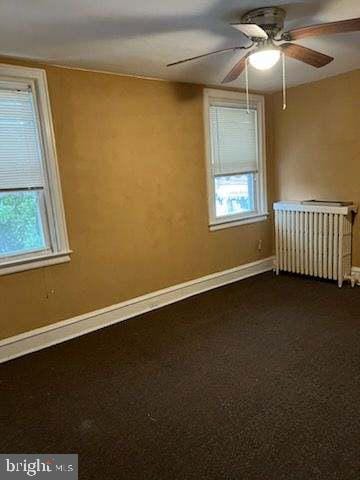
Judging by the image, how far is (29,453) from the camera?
1.75 metres

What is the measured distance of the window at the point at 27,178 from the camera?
261 centimetres

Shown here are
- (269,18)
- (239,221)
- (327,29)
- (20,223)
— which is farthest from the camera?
(239,221)

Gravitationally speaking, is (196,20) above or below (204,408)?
above

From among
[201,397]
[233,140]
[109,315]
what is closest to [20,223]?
[109,315]

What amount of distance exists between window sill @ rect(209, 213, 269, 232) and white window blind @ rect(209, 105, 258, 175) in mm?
580

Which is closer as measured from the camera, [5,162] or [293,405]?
[293,405]

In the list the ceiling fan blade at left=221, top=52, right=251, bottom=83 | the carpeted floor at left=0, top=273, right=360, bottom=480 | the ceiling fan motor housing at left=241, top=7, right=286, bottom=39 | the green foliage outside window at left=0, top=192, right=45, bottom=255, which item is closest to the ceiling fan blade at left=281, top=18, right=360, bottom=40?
the ceiling fan motor housing at left=241, top=7, right=286, bottom=39

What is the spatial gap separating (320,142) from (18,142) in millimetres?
3177

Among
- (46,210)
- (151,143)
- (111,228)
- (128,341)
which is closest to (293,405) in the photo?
(128,341)

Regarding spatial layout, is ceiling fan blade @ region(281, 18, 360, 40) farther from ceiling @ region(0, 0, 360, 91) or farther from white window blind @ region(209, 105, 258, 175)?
white window blind @ region(209, 105, 258, 175)

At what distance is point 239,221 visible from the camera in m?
4.23

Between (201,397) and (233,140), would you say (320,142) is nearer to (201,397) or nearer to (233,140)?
(233,140)

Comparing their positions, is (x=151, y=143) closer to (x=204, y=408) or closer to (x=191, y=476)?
(x=204, y=408)

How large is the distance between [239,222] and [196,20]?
2.49 meters
